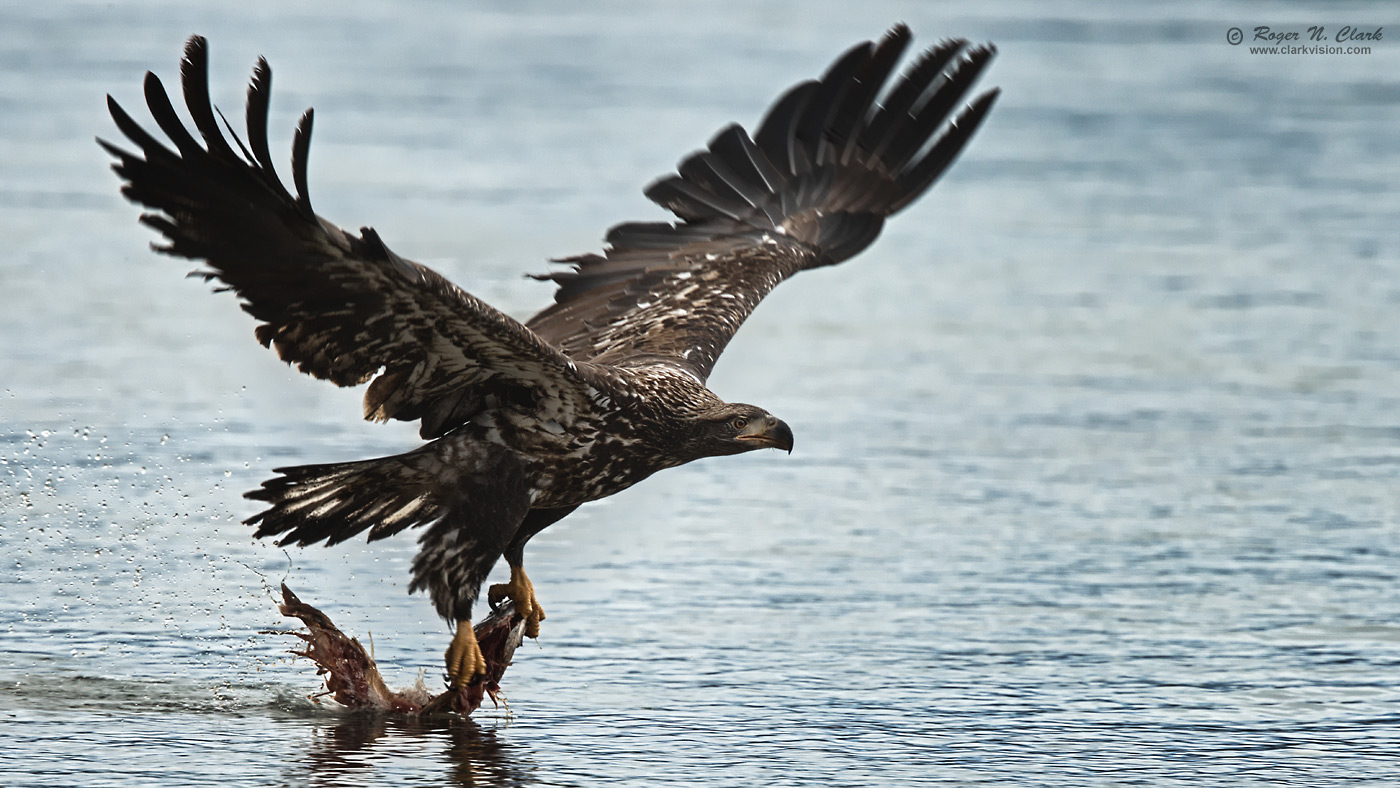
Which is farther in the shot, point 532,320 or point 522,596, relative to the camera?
point 532,320

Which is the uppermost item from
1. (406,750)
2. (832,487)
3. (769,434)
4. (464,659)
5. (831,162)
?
(831,162)

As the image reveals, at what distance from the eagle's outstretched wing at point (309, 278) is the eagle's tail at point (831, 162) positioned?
7.95ft

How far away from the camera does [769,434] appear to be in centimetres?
724

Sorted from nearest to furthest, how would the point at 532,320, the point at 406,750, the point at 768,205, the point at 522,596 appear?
the point at 406,750, the point at 522,596, the point at 532,320, the point at 768,205

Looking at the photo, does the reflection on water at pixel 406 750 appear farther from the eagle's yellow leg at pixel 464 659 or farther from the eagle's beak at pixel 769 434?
the eagle's beak at pixel 769 434

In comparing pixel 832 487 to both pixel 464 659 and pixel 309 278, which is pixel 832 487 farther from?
pixel 309 278

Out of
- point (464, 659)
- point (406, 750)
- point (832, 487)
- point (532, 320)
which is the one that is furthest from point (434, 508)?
point (832, 487)

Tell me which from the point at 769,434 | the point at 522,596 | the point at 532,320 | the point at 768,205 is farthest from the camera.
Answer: the point at 768,205

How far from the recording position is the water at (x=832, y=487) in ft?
22.2

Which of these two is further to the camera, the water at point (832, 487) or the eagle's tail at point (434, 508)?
the eagle's tail at point (434, 508)

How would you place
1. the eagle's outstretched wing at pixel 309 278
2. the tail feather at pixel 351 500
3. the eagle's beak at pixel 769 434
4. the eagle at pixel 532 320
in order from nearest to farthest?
the eagle's outstretched wing at pixel 309 278, the eagle at pixel 532 320, the tail feather at pixel 351 500, the eagle's beak at pixel 769 434

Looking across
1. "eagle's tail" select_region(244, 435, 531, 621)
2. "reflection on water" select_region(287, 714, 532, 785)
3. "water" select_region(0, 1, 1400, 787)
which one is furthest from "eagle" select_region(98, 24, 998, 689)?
"water" select_region(0, 1, 1400, 787)

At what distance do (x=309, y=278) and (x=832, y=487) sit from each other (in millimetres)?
3870

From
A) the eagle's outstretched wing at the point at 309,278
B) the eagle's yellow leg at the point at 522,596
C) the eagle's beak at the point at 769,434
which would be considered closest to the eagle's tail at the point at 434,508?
the eagle's outstretched wing at the point at 309,278
